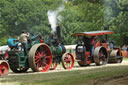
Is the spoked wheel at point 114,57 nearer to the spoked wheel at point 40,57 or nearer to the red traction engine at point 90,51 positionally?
the red traction engine at point 90,51

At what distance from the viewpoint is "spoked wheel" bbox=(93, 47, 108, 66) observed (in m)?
17.5

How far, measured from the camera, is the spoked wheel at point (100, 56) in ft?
57.4

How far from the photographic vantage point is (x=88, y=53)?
58.5 feet

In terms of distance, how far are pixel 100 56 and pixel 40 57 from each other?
4370mm

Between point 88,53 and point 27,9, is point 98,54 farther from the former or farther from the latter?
point 27,9

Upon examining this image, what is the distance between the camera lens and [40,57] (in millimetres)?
14508

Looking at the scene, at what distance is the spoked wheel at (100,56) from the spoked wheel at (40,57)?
3318 millimetres

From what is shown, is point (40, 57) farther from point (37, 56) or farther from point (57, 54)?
point (57, 54)

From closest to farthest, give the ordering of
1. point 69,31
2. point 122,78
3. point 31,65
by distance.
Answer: point 122,78 → point 31,65 → point 69,31

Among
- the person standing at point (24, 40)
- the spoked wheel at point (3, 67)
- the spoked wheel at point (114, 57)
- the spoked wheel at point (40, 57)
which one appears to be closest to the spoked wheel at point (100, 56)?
the spoked wheel at point (114, 57)

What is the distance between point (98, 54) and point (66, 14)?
29.9 meters

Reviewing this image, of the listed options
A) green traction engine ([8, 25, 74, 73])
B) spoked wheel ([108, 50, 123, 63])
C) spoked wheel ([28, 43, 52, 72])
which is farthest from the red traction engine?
spoked wheel ([28, 43, 52, 72])

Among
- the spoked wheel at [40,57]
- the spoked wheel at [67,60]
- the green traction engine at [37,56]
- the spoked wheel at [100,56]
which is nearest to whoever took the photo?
the spoked wheel at [40,57]

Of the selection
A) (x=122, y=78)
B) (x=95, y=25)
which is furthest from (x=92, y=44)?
(x=95, y=25)
